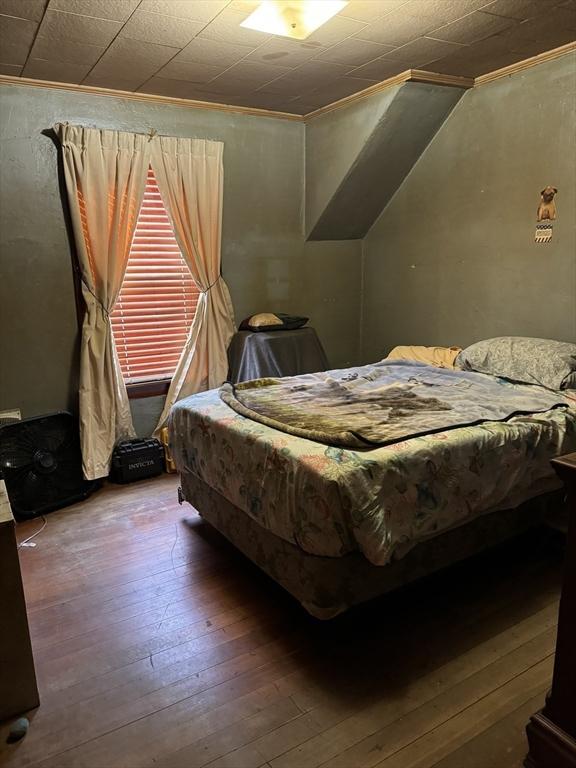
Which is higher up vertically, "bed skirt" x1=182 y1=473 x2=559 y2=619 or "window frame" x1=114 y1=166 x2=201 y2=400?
"window frame" x1=114 y1=166 x2=201 y2=400

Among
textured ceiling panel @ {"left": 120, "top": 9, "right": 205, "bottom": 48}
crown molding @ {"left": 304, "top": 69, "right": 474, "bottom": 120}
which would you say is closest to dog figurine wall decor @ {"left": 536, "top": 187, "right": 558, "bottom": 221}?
crown molding @ {"left": 304, "top": 69, "right": 474, "bottom": 120}

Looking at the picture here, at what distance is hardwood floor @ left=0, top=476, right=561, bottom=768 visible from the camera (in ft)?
5.26

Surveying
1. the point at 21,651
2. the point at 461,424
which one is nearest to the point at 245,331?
the point at 461,424

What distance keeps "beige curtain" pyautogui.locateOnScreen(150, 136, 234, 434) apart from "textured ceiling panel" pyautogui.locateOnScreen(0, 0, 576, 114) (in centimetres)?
41

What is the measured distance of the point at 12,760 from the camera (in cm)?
158

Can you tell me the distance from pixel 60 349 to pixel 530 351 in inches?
115

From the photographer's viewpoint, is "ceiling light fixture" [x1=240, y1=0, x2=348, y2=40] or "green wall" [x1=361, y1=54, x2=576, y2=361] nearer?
"ceiling light fixture" [x1=240, y1=0, x2=348, y2=40]

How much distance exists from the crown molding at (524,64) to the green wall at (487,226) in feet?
0.10

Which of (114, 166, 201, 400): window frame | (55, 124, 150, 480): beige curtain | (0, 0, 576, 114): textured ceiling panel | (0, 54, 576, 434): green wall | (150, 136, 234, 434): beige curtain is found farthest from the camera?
(114, 166, 201, 400): window frame

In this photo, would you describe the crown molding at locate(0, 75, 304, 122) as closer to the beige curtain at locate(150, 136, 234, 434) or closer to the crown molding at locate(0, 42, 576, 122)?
the crown molding at locate(0, 42, 576, 122)

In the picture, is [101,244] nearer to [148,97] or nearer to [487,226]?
[148,97]

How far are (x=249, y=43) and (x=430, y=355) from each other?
2191mm

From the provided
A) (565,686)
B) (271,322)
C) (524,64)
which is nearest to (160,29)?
(271,322)

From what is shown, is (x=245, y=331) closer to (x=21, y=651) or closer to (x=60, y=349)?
(x=60, y=349)
